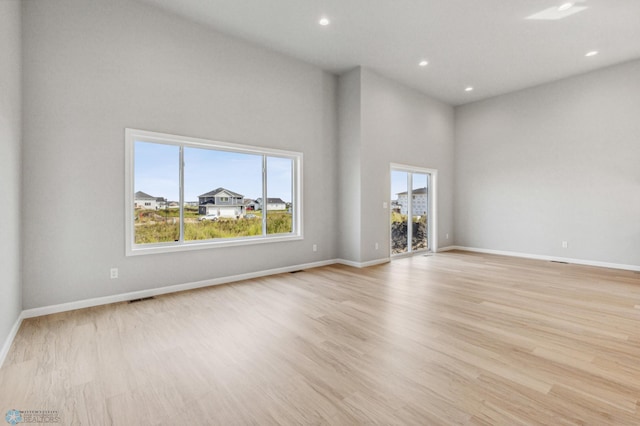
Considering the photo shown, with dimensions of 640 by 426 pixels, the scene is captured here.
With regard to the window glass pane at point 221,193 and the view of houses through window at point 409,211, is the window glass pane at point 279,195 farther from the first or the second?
the view of houses through window at point 409,211

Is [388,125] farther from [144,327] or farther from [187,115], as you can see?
[144,327]

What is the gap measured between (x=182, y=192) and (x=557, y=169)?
7.22 metres

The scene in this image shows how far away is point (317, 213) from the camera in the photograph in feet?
18.2

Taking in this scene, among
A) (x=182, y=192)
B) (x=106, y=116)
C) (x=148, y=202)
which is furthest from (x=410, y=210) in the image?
(x=106, y=116)

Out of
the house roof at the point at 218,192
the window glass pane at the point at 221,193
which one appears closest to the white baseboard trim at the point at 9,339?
the window glass pane at the point at 221,193

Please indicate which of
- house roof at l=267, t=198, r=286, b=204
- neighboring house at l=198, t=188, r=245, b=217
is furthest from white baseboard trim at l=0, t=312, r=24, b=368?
house roof at l=267, t=198, r=286, b=204

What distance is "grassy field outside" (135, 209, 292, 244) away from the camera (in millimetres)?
3840

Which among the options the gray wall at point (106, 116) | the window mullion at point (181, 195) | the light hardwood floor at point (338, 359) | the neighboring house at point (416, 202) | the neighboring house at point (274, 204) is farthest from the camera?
the neighboring house at point (416, 202)

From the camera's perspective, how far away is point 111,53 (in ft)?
11.4

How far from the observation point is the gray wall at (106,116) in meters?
3.09

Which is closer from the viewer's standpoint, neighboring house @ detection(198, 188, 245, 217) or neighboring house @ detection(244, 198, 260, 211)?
neighboring house @ detection(198, 188, 245, 217)

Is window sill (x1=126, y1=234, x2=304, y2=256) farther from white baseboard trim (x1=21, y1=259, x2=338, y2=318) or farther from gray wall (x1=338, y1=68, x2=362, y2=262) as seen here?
gray wall (x1=338, y1=68, x2=362, y2=262)

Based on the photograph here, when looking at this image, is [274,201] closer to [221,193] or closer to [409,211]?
[221,193]

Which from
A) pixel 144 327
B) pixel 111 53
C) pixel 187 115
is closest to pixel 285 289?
pixel 144 327
